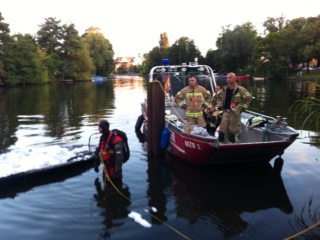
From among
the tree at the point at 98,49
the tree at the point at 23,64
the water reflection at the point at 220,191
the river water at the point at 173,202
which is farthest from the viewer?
the tree at the point at 98,49

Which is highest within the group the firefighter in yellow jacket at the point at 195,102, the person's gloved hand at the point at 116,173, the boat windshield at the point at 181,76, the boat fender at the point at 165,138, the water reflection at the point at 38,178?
the boat windshield at the point at 181,76

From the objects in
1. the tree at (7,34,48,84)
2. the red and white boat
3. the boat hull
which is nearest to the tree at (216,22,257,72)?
the tree at (7,34,48,84)

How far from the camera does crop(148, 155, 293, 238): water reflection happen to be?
5.78 meters

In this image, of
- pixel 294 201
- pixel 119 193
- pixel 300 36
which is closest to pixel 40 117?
pixel 119 193

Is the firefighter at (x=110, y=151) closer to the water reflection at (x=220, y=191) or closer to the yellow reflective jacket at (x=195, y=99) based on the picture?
the water reflection at (x=220, y=191)

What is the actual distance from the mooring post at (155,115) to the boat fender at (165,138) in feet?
0.34

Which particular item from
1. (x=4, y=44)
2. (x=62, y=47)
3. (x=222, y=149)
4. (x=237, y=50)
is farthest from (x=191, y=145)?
(x=237, y=50)

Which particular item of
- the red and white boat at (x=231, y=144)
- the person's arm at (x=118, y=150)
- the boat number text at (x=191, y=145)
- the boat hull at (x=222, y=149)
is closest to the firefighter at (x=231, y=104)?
the red and white boat at (x=231, y=144)

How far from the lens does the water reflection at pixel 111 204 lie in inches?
216

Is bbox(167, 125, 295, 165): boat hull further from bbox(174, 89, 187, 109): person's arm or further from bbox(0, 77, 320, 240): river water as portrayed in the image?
bbox(174, 89, 187, 109): person's arm

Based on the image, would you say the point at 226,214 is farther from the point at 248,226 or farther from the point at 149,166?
the point at 149,166

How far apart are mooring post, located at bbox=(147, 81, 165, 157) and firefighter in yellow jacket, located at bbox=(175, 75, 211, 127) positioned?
0.53 m

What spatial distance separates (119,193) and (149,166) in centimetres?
194

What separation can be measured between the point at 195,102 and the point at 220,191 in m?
2.63
